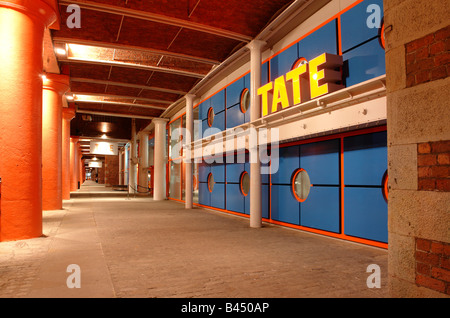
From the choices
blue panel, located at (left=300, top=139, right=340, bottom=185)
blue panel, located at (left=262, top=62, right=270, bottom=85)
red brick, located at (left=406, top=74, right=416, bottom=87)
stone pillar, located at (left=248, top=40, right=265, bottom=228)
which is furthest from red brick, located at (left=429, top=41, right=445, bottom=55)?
blue panel, located at (left=262, top=62, right=270, bottom=85)

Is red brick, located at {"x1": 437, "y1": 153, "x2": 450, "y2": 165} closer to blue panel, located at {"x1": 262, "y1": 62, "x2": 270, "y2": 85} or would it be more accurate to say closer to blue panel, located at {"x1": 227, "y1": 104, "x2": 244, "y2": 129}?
blue panel, located at {"x1": 262, "y1": 62, "x2": 270, "y2": 85}

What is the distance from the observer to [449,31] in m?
3.26

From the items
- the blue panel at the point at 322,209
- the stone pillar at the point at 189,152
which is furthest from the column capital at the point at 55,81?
the blue panel at the point at 322,209

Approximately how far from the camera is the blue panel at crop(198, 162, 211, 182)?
15828 mm

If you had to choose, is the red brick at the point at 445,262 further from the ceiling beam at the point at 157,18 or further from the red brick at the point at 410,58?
the ceiling beam at the point at 157,18

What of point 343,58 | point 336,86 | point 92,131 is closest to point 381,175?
point 336,86

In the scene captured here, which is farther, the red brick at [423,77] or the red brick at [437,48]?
the red brick at [423,77]

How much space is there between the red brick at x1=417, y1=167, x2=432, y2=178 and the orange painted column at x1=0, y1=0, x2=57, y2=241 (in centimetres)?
749

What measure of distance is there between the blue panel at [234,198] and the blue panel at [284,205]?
2277 millimetres

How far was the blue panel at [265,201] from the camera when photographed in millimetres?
10617

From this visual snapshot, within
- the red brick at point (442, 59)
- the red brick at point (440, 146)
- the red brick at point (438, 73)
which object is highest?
the red brick at point (442, 59)

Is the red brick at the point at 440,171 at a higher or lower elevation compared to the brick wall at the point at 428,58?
lower

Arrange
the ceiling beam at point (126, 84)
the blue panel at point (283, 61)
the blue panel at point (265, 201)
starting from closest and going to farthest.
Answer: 1. the blue panel at point (283, 61)
2. the blue panel at point (265, 201)
3. the ceiling beam at point (126, 84)
